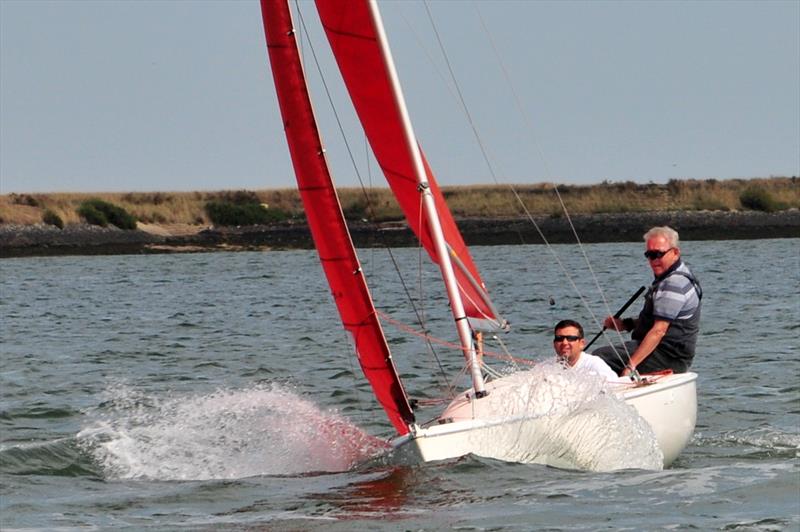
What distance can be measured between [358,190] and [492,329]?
68.8 meters

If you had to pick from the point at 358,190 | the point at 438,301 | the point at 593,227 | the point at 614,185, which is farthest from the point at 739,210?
the point at 438,301

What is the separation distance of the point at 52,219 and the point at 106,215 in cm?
229

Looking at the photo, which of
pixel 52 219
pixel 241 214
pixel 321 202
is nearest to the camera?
pixel 321 202

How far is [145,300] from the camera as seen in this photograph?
3167 cm

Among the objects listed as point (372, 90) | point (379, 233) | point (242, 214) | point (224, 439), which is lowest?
point (224, 439)

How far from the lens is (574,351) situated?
435 inches

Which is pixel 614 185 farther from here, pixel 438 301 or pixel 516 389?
pixel 516 389

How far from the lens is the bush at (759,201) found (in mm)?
63406

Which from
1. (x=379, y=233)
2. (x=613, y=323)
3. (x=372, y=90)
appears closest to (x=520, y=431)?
(x=613, y=323)

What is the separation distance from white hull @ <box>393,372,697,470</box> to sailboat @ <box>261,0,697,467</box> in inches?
0.4

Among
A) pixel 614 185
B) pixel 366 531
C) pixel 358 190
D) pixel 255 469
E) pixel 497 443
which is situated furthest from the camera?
pixel 358 190

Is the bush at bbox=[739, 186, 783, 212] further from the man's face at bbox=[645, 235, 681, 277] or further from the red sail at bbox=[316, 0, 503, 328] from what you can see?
the red sail at bbox=[316, 0, 503, 328]

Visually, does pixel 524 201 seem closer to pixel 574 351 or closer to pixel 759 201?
pixel 759 201

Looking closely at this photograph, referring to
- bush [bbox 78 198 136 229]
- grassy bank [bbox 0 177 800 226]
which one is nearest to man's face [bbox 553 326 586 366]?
grassy bank [bbox 0 177 800 226]
